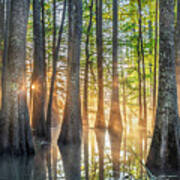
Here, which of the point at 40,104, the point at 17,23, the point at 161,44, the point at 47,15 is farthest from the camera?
the point at 47,15

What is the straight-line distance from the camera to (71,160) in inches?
332

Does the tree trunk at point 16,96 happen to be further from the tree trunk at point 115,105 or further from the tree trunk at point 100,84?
the tree trunk at point 100,84

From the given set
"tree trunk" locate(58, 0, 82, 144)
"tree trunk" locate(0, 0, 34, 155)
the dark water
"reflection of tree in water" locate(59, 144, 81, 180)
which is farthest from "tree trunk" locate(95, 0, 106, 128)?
"tree trunk" locate(0, 0, 34, 155)

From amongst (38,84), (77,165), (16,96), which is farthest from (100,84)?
(77,165)

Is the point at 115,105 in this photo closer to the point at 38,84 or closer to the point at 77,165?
the point at 38,84

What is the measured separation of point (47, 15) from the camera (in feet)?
69.1

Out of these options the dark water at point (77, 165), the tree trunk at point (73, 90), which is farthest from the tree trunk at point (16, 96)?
the tree trunk at point (73, 90)

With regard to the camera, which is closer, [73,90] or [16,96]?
[16,96]

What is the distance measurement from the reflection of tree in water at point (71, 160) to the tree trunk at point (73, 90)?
1.99 ft

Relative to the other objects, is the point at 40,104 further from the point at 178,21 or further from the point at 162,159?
the point at 162,159

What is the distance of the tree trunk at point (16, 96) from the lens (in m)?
8.80

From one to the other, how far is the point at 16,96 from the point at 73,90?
340cm

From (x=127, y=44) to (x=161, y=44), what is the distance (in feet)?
49.5

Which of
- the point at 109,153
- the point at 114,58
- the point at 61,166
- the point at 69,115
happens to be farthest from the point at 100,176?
the point at 114,58
